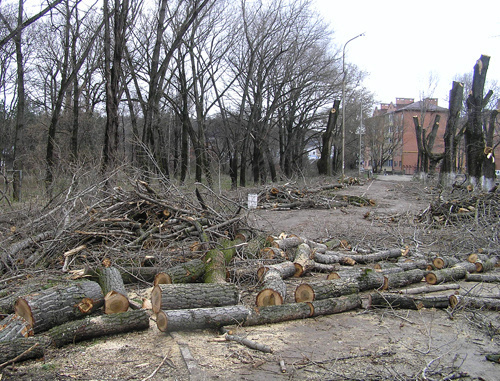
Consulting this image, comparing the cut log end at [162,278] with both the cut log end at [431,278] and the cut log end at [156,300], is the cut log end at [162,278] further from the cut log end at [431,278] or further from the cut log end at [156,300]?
the cut log end at [431,278]

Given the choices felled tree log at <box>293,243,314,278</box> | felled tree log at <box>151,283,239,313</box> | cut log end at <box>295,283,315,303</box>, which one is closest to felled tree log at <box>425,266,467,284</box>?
felled tree log at <box>293,243,314,278</box>

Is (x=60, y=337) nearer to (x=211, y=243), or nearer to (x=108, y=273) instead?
(x=108, y=273)

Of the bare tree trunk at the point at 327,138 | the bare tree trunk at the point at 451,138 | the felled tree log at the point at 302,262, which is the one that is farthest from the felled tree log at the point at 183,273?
the bare tree trunk at the point at 327,138

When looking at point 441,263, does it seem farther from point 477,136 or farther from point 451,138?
point 451,138

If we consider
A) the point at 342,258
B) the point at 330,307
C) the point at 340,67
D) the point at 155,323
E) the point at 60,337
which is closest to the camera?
the point at 60,337

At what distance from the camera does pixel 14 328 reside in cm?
398

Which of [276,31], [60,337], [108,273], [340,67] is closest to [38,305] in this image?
[60,337]

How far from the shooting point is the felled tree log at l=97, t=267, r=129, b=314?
478cm

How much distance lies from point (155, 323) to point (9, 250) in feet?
9.32

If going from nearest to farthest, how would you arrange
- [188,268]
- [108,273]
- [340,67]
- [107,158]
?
[108,273]
[188,268]
[107,158]
[340,67]

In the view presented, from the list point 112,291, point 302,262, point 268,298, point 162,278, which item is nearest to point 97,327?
point 112,291

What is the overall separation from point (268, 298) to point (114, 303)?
5.95 ft

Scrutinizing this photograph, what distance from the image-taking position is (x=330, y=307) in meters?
5.12

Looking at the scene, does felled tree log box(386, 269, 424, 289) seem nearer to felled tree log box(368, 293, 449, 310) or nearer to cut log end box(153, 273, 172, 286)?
felled tree log box(368, 293, 449, 310)
